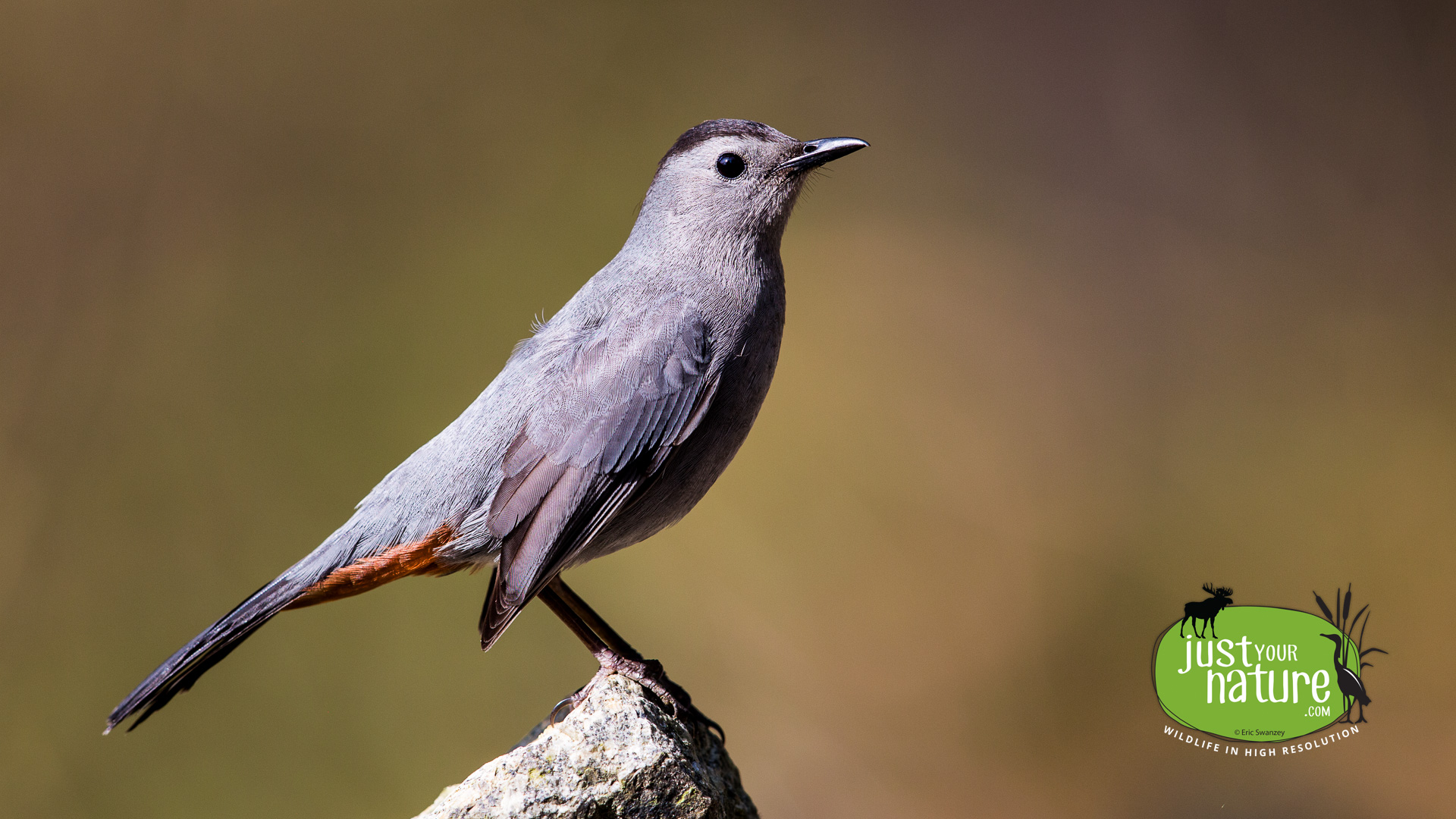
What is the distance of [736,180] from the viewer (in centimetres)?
281

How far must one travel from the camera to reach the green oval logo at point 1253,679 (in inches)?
126

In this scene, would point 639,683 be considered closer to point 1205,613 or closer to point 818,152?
point 818,152

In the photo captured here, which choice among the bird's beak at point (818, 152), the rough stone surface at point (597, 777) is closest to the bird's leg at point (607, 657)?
the rough stone surface at point (597, 777)

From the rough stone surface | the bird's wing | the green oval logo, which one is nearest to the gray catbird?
the bird's wing

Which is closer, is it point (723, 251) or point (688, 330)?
point (688, 330)

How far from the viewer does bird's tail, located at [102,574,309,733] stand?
241cm

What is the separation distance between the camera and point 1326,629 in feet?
11.7

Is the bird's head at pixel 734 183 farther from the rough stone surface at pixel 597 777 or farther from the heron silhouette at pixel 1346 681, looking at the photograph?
the heron silhouette at pixel 1346 681

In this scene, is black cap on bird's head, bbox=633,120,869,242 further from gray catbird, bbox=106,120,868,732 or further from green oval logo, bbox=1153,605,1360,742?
green oval logo, bbox=1153,605,1360,742

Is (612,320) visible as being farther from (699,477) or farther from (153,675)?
(153,675)

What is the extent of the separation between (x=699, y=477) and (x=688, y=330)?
0.38m

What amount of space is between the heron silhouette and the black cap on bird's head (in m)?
2.42

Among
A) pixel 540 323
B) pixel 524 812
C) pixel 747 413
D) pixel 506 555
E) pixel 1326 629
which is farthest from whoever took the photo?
pixel 1326 629

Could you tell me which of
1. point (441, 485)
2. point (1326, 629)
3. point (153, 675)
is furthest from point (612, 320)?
point (1326, 629)
